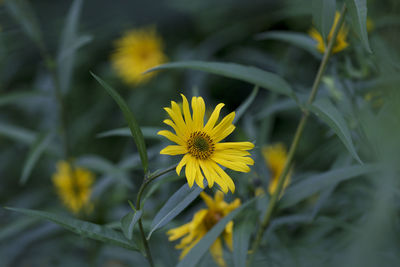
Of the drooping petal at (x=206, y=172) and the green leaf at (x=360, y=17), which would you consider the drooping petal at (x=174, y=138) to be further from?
the green leaf at (x=360, y=17)

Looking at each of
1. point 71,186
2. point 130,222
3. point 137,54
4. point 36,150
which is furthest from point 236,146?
point 137,54

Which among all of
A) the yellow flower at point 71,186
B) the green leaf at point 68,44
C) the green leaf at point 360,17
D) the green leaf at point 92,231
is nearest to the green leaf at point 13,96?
the green leaf at point 68,44

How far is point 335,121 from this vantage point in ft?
2.42

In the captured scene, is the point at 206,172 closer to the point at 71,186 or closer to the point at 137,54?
the point at 71,186

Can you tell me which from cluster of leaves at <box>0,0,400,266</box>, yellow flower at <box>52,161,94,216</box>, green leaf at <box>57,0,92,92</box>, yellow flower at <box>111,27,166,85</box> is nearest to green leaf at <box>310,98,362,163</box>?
cluster of leaves at <box>0,0,400,266</box>

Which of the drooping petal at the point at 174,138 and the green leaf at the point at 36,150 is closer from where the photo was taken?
the drooping petal at the point at 174,138

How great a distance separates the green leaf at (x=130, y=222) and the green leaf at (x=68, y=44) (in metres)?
0.66

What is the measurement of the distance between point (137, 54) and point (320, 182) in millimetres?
1867

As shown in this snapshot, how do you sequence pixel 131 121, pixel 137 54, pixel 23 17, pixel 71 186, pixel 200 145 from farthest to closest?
pixel 137 54 < pixel 71 186 < pixel 23 17 < pixel 200 145 < pixel 131 121

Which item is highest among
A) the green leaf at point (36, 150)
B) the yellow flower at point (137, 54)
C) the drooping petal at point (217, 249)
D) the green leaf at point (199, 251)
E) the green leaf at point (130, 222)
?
the yellow flower at point (137, 54)

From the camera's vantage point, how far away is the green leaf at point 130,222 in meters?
0.68

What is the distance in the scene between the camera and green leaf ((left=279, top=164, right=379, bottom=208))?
839 millimetres

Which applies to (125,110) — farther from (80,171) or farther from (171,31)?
(171,31)

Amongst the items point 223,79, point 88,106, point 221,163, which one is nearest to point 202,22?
point 223,79
